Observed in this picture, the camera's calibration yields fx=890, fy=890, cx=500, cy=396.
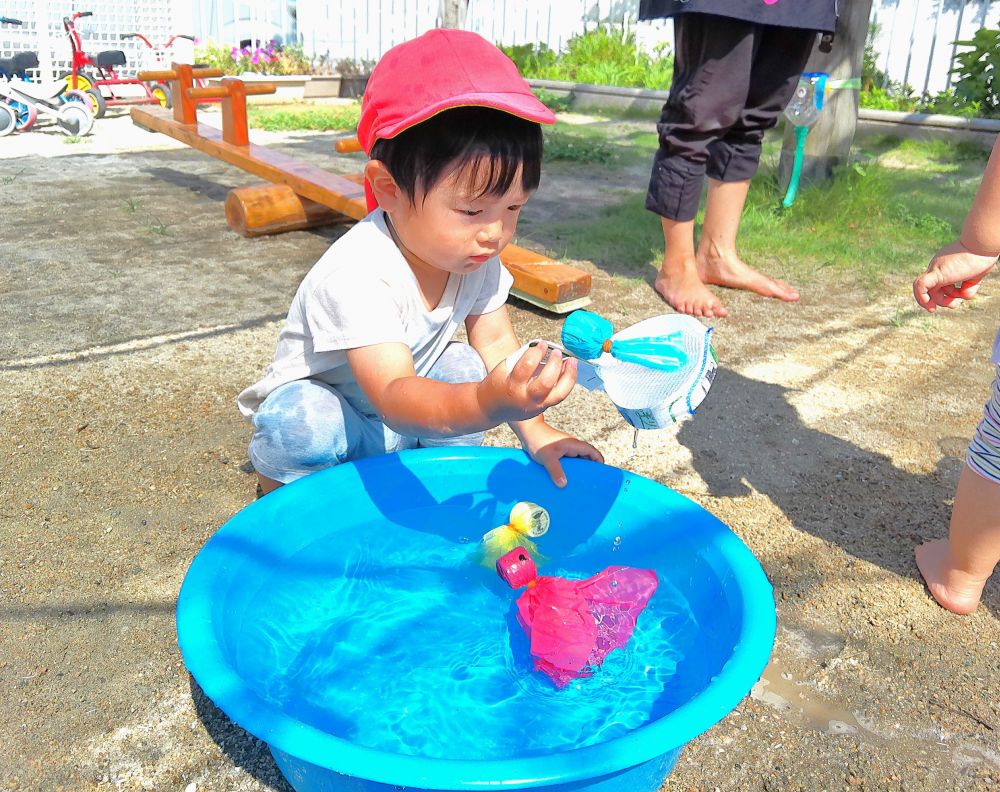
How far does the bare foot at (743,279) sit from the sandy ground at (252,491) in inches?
2.8

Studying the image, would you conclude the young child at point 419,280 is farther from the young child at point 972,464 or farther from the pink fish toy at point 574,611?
the young child at point 972,464

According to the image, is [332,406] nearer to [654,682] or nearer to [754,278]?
[654,682]

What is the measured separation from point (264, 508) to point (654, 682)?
0.72 metres

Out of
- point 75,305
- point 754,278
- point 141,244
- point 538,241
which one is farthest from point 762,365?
point 141,244

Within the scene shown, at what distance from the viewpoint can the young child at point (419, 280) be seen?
1.38m

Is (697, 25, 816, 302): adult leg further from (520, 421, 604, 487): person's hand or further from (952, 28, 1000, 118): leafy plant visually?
(952, 28, 1000, 118): leafy plant

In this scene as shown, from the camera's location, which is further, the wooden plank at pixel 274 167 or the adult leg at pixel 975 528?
the wooden plank at pixel 274 167

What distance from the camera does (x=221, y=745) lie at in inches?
51.8

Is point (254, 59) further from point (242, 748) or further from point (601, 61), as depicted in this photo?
point (242, 748)

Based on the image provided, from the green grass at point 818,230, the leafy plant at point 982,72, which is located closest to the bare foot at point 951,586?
the green grass at point 818,230

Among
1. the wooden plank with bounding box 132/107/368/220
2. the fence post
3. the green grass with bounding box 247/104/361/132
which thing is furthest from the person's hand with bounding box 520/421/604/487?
the green grass with bounding box 247/104/361/132

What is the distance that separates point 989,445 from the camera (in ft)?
5.20

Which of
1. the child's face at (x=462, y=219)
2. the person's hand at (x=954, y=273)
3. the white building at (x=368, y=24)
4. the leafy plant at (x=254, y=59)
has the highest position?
the white building at (x=368, y=24)

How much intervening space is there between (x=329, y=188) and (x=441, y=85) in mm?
2346
